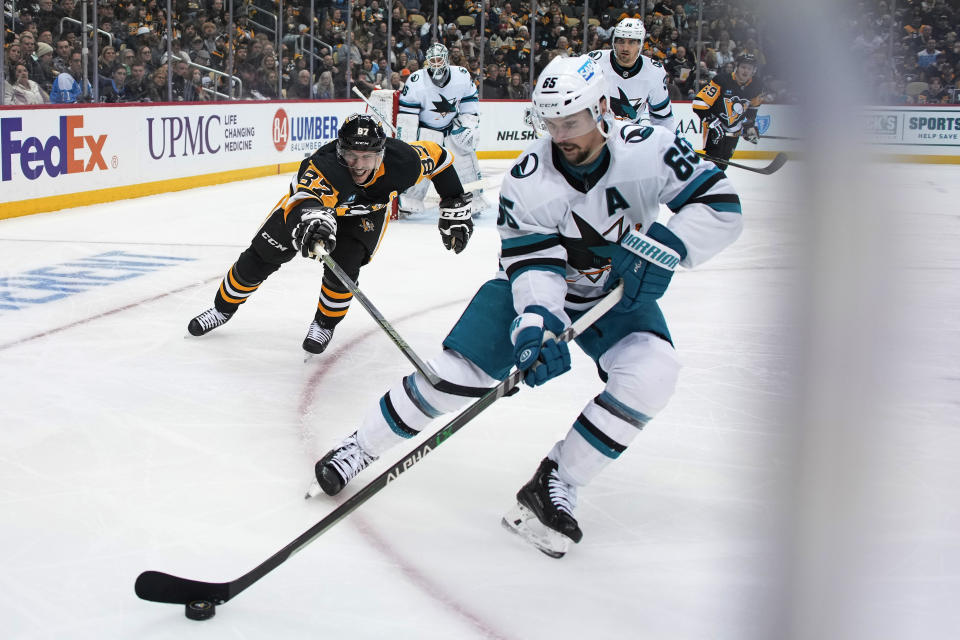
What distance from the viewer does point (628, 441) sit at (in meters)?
2.23

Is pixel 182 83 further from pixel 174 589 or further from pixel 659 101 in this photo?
pixel 174 589

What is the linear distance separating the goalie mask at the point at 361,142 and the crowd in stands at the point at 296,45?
1.08m

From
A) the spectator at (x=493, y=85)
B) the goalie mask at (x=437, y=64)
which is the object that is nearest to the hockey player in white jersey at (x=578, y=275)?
the goalie mask at (x=437, y=64)

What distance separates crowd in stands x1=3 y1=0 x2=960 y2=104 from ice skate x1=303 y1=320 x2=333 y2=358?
175 cm

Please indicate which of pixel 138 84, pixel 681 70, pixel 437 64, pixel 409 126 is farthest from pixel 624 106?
pixel 681 70

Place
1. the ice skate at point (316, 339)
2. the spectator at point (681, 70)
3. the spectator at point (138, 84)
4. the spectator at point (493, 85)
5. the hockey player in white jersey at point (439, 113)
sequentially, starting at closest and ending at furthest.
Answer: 1. the ice skate at point (316, 339)
2. the hockey player in white jersey at point (439, 113)
3. the spectator at point (138, 84)
4. the spectator at point (681, 70)
5. the spectator at point (493, 85)

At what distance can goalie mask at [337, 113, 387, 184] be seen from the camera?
11.3 ft

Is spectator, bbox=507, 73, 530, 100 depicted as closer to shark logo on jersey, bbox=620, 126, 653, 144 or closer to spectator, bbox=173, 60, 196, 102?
spectator, bbox=173, 60, 196, 102

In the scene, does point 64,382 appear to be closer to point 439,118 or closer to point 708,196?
point 708,196

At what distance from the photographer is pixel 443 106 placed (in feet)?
25.0

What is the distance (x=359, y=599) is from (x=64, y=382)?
76.3 inches

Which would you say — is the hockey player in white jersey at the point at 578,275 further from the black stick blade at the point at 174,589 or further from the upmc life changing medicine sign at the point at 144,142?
the upmc life changing medicine sign at the point at 144,142

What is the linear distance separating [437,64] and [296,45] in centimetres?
394

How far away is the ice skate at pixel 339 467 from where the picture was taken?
2.46 m
